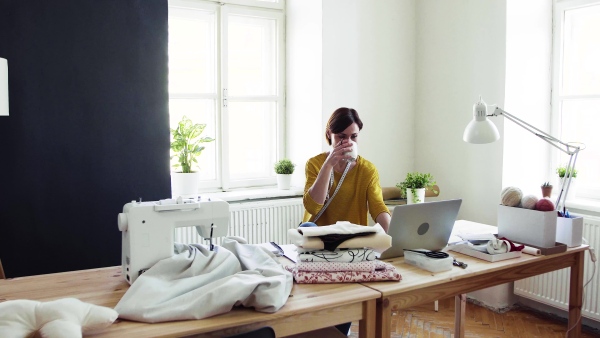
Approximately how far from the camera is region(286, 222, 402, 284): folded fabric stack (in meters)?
1.97

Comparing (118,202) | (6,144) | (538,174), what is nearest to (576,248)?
(538,174)

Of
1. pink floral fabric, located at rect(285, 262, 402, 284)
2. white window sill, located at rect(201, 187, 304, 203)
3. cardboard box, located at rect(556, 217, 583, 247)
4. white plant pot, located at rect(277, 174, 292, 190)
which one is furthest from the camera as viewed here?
white plant pot, located at rect(277, 174, 292, 190)

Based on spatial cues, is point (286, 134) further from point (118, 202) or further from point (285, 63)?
point (118, 202)

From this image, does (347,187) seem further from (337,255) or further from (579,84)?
(579,84)

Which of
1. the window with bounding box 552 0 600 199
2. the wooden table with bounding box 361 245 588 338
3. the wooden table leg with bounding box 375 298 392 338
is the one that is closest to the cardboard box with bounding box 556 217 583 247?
the wooden table with bounding box 361 245 588 338

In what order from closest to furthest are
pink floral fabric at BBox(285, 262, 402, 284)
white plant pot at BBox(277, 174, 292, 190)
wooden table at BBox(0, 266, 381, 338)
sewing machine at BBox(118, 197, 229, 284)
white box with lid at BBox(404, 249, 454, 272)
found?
wooden table at BBox(0, 266, 381, 338) → sewing machine at BBox(118, 197, 229, 284) → pink floral fabric at BBox(285, 262, 402, 284) → white box with lid at BBox(404, 249, 454, 272) → white plant pot at BBox(277, 174, 292, 190)

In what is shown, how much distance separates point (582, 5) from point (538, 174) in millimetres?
1262

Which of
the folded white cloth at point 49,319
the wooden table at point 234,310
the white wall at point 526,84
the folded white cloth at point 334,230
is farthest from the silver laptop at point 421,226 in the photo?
the white wall at point 526,84

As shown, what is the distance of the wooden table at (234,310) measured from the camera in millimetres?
1573

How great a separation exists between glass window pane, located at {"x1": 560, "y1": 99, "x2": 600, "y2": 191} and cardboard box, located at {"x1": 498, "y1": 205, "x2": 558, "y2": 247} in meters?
1.57

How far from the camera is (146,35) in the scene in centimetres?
331

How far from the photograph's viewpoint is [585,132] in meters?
3.82

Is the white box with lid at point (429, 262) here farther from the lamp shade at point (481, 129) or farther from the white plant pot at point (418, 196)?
the white plant pot at point (418, 196)

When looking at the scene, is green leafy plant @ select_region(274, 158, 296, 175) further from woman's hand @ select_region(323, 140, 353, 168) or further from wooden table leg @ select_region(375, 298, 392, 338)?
wooden table leg @ select_region(375, 298, 392, 338)
